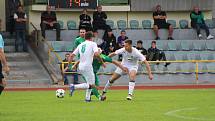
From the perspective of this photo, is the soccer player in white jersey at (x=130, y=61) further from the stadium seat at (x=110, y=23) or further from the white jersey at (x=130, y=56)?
the stadium seat at (x=110, y=23)

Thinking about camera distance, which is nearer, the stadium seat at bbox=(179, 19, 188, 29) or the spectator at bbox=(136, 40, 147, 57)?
the spectator at bbox=(136, 40, 147, 57)

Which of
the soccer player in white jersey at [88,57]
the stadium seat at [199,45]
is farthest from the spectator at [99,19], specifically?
the soccer player in white jersey at [88,57]

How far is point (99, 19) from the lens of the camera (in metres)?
32.3

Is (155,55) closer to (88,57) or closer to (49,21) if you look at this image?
(49,21)

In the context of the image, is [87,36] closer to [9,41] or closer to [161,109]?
[161,109]

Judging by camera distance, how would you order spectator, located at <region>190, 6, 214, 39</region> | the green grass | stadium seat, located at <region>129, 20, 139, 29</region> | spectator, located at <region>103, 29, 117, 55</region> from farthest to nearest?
stadium seat, located at <region>129, 20, 139, 29</region>
spectator, located at <region>190, 6, 214, 39</region>
spectator, located at <region>103, 29, 117, 55</region>
the green grass

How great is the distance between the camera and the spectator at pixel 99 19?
105ft

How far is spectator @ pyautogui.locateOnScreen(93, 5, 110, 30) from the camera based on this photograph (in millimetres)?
32156

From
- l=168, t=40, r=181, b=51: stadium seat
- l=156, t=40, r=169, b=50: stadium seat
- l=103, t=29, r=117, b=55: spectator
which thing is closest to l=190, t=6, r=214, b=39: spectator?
l=168, t=40, r=181, b=51: stadium seat

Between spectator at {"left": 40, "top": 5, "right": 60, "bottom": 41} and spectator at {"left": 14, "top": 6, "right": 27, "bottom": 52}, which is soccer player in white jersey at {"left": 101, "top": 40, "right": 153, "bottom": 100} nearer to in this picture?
spectator at {"left": 40, "top": 5, "right": 60, "bottom": 41}

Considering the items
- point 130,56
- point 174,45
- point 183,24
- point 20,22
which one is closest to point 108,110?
point 130,56


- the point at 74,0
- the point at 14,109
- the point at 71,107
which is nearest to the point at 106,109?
the point at 71,107

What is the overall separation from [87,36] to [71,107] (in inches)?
85.5

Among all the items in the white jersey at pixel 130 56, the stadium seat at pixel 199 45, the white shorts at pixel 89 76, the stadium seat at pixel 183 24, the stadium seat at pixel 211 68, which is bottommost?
the stadium seat at pixel 211 68
